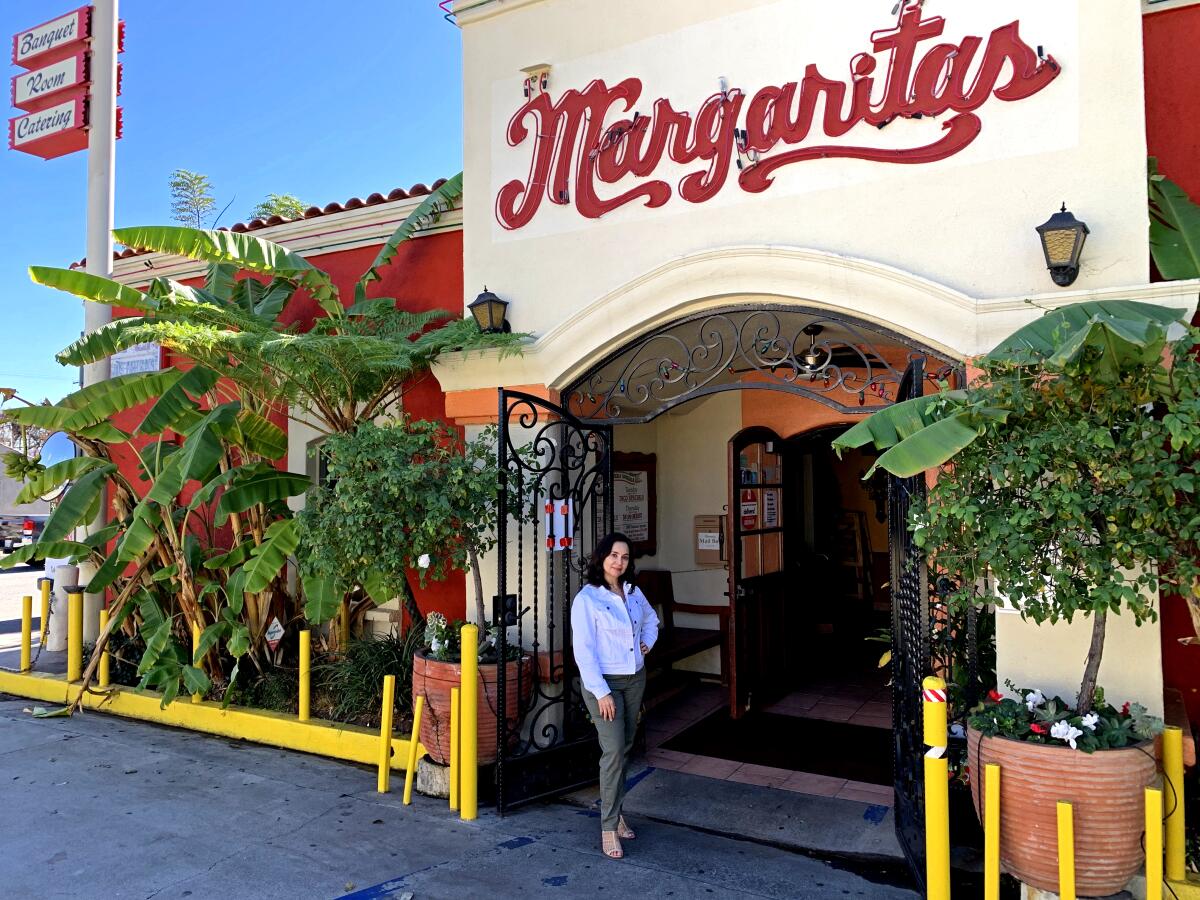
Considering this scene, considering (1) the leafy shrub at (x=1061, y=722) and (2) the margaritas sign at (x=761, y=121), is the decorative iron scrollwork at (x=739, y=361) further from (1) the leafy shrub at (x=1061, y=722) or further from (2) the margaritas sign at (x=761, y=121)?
(1) the leafy shrub at (x=1061, y=722)

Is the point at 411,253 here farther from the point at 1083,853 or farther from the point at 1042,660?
the point at 1083,853

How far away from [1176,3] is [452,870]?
22.4ft

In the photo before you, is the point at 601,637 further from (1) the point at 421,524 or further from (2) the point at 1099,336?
(2) the point at 1099,336

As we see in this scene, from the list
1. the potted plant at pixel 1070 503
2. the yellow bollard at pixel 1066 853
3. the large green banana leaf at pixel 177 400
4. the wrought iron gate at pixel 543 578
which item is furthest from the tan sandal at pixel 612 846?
the large green banana leaf at pixel 177 400

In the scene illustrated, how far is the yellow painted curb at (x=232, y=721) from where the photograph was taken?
6.83m

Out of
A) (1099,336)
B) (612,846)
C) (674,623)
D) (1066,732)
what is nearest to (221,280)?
(674,623)

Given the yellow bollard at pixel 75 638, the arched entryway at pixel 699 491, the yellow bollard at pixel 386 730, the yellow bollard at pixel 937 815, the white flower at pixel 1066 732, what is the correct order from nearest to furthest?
1. the white flower at pixel 1066 732
2. the yellow bollard at pixel 937 815
3. the arched entryway at pixel 699 491
4. the yellow bollard at pixel 386 730
5. the yellow bollard at pixel 75 638

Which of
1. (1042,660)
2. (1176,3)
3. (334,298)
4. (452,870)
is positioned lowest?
(452,870)

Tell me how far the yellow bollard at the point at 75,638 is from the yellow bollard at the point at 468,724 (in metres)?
5.68

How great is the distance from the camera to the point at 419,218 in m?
7.76

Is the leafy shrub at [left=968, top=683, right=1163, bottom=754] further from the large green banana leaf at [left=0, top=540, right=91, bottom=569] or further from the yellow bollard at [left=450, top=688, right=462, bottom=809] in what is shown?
the large green banana leaf at [left=0, top=540, right=91, bottom=569]

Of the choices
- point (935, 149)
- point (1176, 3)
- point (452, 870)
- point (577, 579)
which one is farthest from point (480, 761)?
point (1176, 3)

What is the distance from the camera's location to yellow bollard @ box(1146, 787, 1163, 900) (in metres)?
3.56

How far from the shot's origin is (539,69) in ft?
21.7
